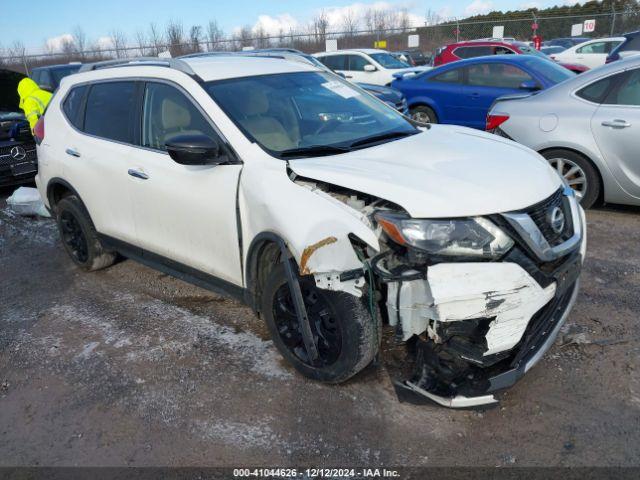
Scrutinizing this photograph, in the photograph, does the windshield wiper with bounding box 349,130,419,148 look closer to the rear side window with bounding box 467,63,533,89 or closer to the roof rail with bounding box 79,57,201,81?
the roof rail with bounding box 79,57,201,81

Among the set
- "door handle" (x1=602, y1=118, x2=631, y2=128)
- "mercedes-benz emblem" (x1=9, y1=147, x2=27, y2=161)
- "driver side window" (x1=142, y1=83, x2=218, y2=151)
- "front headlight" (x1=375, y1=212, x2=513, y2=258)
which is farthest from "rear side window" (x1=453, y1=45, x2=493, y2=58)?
"front headlight" (x1=375, y1=212, x2=513, y2=258)

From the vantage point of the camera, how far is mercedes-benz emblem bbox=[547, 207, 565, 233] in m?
2.74

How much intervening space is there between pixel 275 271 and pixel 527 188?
1.41 meters

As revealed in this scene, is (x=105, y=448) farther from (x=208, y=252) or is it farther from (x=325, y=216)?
(x=325, y=216)

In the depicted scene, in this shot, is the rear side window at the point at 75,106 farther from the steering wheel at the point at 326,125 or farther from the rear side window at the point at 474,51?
the rear side window at the point at 474,51

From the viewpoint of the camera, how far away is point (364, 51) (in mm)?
14812

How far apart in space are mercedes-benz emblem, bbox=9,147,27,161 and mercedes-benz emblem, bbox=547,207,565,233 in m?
7.53

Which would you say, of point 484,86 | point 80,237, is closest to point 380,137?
point 80,237

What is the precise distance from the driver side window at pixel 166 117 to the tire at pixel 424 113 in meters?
6.83

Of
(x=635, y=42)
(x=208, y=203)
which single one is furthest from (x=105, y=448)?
(x=635, y=42)

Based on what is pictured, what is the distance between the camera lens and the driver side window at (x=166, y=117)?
3549 millimetres

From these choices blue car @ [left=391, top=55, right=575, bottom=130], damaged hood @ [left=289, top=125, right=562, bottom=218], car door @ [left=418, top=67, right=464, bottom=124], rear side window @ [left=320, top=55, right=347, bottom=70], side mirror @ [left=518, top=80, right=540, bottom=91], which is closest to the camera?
damaged hood @ [left=289, top=125, right=562, bottom=218]

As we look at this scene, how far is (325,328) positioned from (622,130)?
12.7ft

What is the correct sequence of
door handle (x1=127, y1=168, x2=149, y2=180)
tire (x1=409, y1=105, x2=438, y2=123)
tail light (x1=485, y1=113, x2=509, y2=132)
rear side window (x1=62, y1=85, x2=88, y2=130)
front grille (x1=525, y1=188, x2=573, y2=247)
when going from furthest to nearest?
tire (x1=409, y1=105, x2=438, y2=123), tail light (x1=485, y1=113, x2=509, y2=132), rear side window (x1=62, y1=85, x2=88, y2=130), door handle (x1=127, y1=168, x2=149, y2=180), front grille (x1=525, y1=188, x2=573, y2=247)
